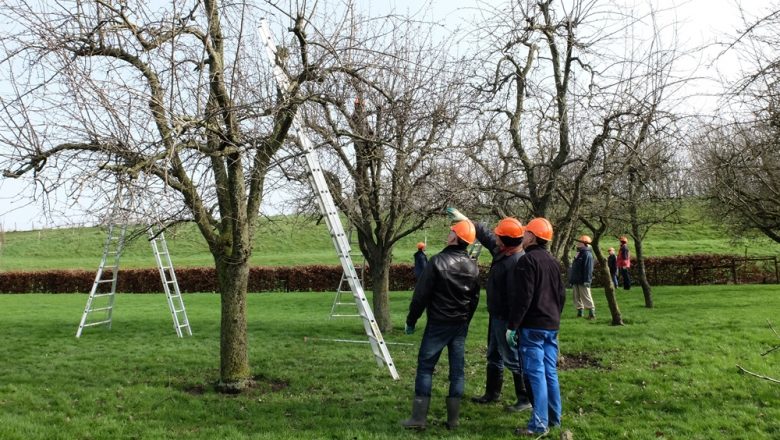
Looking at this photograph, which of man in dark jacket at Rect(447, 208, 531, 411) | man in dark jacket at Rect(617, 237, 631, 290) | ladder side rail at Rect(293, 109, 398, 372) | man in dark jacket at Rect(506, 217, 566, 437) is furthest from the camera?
man in dark jacket at Rect(617, 237, 631, 290)

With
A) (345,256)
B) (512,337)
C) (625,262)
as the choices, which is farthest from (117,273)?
(625,262)

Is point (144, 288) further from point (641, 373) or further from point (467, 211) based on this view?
point (641, 373)

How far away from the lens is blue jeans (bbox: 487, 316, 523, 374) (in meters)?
6.48

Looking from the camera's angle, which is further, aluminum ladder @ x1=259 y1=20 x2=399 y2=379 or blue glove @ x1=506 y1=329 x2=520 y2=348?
aluminum ladder @ x1=259 y1=20 x2=399 y2=379

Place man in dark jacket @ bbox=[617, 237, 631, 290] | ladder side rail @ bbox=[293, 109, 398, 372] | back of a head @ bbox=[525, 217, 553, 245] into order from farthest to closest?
man in dark jacket @ bbox=[617, 237, 631, 290] < ladder side rail @ bbox=[293, 109, 398, 372] < back of a head @ bbox=[525, 217, 553, 245]

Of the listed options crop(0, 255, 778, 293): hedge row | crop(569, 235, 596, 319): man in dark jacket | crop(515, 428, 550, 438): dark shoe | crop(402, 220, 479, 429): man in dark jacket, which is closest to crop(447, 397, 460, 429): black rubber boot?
crop(402, 220, 479, 429): man in dark jacket

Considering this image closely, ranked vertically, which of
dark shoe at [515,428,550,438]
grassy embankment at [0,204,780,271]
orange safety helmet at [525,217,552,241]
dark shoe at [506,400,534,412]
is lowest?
dark shoe at [515,428,550,438]

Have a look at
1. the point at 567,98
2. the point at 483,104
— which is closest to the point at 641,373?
the point at 567,98

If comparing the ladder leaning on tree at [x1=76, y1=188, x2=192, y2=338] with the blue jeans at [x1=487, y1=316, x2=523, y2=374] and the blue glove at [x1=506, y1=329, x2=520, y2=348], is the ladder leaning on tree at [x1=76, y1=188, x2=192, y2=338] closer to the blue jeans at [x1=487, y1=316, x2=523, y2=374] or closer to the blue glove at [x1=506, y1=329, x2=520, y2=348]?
the blue glove at [x1=506, y1=329, x2=520, y2=348]

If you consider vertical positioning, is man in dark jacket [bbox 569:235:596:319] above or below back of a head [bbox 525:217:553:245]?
below

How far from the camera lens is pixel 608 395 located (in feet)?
22.9

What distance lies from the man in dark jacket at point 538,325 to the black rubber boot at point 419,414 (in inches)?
34.7

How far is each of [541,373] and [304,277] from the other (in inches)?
901

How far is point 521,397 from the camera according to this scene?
6.55m
